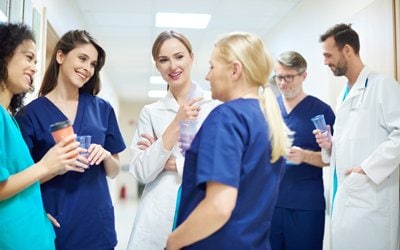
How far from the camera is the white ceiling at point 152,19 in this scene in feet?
12.6

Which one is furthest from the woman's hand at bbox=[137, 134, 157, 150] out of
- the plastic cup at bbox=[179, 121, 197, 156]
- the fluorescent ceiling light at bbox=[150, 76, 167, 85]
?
the fluorescent ceiling light at bbox=[150, 76, 167, 85]

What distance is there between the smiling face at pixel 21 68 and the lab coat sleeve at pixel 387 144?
1.54m

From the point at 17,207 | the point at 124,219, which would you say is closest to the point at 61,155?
the point at 17,207

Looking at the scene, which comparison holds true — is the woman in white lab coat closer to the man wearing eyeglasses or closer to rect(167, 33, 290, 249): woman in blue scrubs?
rect(167, 33, 290, 249): woman in blue scrubs

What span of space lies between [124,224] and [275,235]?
4.15 m

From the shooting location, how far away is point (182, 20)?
4.34m

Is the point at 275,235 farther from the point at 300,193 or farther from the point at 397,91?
the point at 397,91

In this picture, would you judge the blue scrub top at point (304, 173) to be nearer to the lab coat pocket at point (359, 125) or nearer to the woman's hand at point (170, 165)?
the lab coat pocket at point (359, 125)

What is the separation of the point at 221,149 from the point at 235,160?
5 cm

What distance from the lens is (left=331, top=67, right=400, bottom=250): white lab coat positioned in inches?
75.7

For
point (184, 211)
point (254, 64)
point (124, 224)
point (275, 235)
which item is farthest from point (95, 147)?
point (124, 224)

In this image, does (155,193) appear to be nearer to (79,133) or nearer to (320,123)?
(79,133)

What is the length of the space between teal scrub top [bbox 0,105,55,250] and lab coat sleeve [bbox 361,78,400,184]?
1477 mm

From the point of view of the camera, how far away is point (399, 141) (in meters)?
1.88
